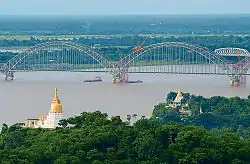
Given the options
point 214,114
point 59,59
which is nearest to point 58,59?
point 59,59

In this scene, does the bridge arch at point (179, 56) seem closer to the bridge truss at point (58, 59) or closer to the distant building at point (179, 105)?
the bridge truss at point (58, 59)

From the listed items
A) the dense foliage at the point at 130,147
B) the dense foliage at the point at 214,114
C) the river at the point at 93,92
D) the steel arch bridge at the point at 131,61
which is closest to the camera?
the dense foliage at the point at 130,147

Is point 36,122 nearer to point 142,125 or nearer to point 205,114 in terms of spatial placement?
point 142,125

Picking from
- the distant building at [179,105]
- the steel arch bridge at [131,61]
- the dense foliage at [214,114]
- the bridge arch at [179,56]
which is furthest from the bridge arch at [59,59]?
the dense foliage at [214,114]

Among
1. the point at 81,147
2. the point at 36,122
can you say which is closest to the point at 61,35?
the point at 36,122

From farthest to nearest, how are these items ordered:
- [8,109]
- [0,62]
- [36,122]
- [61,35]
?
1. [61,35]
2. [0,62]
3. [8,109]
4. [36,122]

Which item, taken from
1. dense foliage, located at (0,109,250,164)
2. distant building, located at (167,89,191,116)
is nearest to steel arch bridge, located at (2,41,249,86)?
distant building, located at (167,89,191,116)
